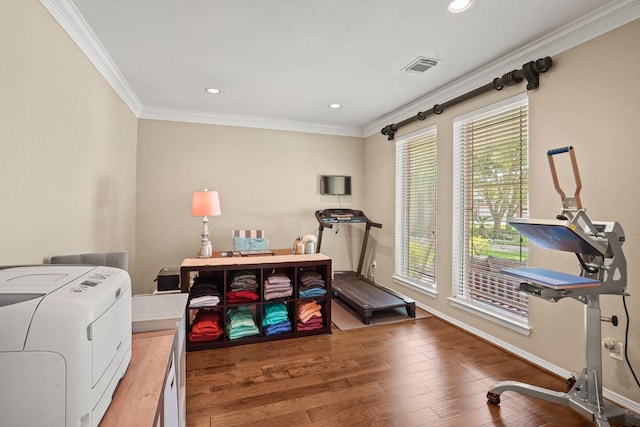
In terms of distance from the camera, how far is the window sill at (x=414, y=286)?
146 inches

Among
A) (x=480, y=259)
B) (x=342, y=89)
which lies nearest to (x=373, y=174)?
(x=342, y=89)

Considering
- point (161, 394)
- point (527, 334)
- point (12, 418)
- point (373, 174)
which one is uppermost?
point (373, 174)

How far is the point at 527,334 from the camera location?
2.57m

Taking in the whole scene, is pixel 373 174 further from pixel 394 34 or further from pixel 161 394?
pixel 161 394

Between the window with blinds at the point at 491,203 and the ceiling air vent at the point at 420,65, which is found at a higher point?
the ceiling air vent at the point at 420,65

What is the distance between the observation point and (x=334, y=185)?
4.99 metres

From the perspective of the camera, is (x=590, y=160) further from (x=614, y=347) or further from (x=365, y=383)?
(x=365, y=383)

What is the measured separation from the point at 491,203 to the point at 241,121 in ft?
11.5

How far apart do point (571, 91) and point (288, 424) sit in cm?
307

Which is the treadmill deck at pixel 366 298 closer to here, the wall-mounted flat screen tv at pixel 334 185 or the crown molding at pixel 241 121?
the wall-mounted flat screen tv at pixel 334 185

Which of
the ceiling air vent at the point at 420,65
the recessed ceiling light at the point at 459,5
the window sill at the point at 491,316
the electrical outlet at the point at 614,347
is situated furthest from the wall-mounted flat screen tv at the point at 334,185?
the electrical outlet at the point at 614,347

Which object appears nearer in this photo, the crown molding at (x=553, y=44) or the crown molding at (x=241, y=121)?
the crown molding at (x=553, y=44)

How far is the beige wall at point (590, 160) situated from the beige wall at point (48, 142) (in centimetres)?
353

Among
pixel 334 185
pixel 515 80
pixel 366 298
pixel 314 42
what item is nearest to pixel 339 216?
pixel 334 185
